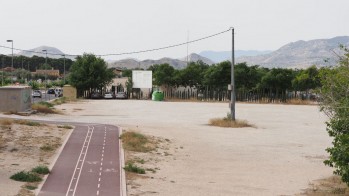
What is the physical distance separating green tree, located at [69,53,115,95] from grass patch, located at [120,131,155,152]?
5721 cm

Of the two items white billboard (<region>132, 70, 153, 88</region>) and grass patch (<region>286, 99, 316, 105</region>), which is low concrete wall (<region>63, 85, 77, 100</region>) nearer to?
white billboard (<region>132, 70, 153, 88</region>)

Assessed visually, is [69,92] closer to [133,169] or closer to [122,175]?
[133,169]

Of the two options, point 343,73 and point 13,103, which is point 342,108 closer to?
point 343,73

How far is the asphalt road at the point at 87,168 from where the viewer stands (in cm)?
1854

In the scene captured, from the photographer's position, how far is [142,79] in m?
91.1

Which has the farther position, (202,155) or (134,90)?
(134,90)

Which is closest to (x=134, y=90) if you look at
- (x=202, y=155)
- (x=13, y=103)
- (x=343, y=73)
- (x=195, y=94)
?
(x=195, y=94)

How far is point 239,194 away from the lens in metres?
19.0

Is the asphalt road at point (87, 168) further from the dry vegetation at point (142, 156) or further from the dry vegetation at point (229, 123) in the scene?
the dry vegetation at point (229, 123)

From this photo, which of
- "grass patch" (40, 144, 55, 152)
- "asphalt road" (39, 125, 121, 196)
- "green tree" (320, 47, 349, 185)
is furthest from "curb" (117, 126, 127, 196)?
"green tree" (320, 47, 349, 185)

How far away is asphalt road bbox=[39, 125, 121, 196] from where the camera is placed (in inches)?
730

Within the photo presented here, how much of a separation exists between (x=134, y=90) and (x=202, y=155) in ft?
215

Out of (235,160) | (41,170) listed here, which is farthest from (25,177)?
(235,160)

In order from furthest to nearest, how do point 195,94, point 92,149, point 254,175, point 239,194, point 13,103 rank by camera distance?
1. point 195,94
2. point 13,103
3. point 92,149
4. point 254,175
5. point 239,194
